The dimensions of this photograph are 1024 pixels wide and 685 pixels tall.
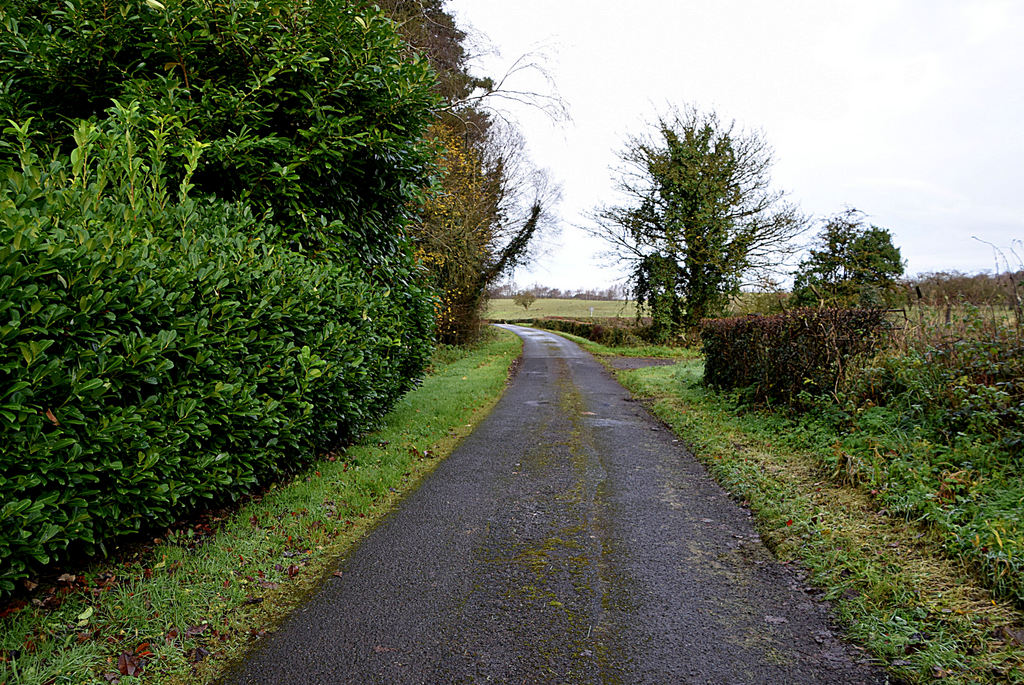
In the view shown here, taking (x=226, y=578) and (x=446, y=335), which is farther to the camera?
(x=446, y=335)

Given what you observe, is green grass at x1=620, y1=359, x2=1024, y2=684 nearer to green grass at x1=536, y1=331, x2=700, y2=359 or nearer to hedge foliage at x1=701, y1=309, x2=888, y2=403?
hedge foliage at x1=701, y1=309, x2=888, y2=403

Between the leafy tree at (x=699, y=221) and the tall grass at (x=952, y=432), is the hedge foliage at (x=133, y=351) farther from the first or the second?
the leafy tree at (x=699, y=221)

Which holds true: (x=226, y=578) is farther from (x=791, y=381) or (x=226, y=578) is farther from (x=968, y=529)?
(x=791, y=381)

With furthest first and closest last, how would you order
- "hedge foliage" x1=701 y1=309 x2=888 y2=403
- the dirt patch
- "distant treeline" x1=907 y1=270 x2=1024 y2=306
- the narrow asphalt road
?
1. the dirt patch
2. "hedge foliage" x1=701 y1=309 x2=888 y2=403
3. "distant treeline" x1=907 y1=270 x2=1024 y2=306
4. the narrow asphalt road

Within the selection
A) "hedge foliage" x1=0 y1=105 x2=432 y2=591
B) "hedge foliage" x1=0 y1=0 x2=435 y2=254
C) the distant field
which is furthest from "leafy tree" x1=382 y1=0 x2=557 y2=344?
the distant field

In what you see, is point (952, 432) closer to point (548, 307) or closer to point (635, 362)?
point (635, 362)

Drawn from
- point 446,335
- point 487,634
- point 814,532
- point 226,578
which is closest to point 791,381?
point 814,532

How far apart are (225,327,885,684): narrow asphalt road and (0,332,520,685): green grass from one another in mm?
223

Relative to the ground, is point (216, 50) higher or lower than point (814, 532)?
higher

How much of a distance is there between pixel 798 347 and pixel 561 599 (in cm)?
631

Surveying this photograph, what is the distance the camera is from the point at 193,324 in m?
3.64

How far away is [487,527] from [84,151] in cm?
382

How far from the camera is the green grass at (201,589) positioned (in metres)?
2.67

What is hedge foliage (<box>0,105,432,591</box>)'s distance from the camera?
2.70 metres
